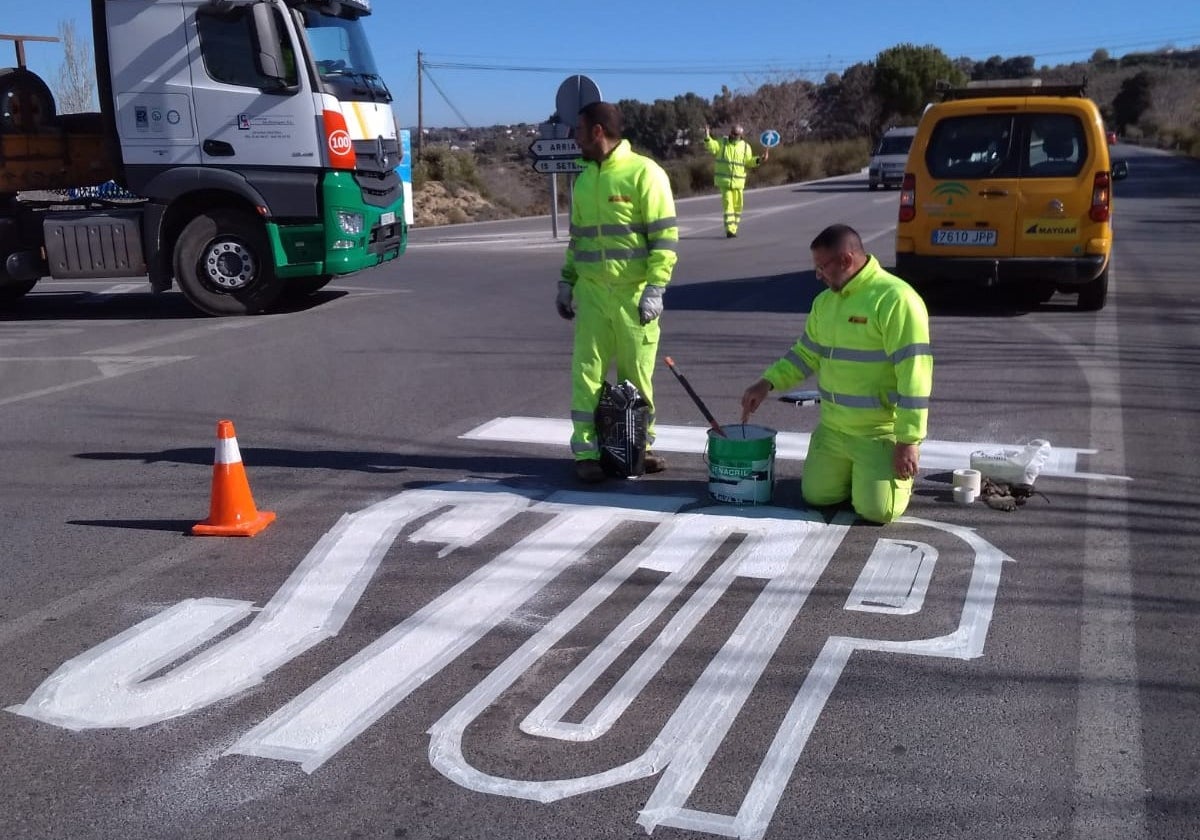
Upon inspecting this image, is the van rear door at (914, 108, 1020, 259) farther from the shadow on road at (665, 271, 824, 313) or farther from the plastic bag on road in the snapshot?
the plastic bag on road

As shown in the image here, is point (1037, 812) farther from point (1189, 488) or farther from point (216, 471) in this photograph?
point (216, 471)

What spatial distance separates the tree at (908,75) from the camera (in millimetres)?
65875

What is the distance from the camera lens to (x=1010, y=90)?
459 inches

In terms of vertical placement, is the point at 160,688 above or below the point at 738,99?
below

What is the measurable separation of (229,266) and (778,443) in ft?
25.1

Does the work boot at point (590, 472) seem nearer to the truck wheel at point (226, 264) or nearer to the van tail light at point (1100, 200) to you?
the van tail light at point (1100, 200)

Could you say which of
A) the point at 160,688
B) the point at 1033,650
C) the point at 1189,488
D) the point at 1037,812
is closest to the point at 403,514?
the point at 160,688

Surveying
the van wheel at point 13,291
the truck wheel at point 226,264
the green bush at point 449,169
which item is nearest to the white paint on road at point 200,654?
the truck wheel at point 226,264

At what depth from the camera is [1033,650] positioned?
14.1 ft

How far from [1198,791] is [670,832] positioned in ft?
4.90

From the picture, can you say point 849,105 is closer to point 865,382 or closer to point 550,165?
point 550,165

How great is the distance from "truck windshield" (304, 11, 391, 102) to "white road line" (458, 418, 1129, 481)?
596cm

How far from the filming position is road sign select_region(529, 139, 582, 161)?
19844 millimetres

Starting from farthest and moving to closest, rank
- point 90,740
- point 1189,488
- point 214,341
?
point 214,341 → point 1189,488 → point 90,740
